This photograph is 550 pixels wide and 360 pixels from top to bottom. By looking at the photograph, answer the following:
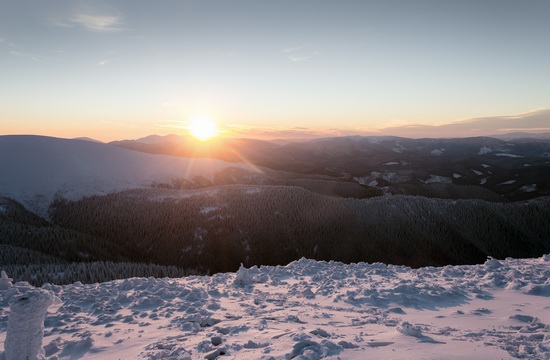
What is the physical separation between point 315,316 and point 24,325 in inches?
287

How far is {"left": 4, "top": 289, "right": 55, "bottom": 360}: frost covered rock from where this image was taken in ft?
22.4

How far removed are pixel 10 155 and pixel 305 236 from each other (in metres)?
60.7

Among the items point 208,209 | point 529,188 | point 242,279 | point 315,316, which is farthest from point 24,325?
point 529,188

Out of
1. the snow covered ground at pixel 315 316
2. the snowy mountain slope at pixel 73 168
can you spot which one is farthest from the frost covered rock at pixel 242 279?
the snowy mountain slope at pixel 73 168

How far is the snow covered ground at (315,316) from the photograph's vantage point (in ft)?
24.0

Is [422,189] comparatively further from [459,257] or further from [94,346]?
[94,346]

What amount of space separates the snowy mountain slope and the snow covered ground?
45873mm

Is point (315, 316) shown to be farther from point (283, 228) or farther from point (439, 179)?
point (439, 179)

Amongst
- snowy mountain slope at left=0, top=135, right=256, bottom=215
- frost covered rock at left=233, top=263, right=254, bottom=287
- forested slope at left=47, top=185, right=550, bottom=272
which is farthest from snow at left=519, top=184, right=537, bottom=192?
frost covered rock at left=233, top=263, right=254, bottom=287

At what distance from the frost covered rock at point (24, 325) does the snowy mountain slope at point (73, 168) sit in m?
50.5

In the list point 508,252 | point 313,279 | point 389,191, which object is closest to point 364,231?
point 508,252

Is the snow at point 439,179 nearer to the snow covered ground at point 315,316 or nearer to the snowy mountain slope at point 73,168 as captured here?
the snowy mountain slope at point 73,168

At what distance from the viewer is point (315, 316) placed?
35.5 ft

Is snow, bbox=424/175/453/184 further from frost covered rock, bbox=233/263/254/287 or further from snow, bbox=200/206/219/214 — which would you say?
frost covered rock, bbox=233/263/254/287
